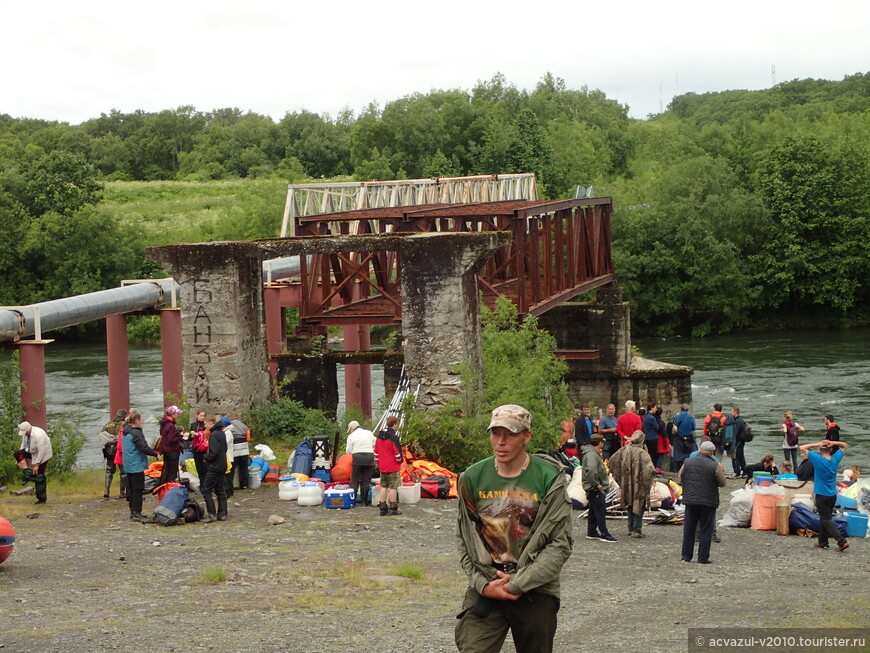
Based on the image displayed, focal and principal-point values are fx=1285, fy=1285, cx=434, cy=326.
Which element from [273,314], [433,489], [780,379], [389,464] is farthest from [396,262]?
[780,379]

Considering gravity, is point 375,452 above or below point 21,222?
below

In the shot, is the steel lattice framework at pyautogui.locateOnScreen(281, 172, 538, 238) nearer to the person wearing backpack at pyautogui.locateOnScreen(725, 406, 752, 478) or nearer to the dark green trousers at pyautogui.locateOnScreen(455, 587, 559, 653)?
the person wearing backpack at pyautogui.locateOnScreen(725, 406, 752, 478)

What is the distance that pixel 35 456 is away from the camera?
1667cm

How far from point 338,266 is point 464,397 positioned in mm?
11512

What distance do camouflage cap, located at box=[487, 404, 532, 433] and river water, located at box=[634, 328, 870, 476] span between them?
21072 millimetres

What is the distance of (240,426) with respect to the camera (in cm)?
1755

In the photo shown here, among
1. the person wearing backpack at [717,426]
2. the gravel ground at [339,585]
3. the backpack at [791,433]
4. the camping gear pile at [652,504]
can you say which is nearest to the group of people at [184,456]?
the gravel ground at [339,585]

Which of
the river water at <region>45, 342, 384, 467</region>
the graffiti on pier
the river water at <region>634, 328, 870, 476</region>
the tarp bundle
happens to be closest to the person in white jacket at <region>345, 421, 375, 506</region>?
the tarp bundle

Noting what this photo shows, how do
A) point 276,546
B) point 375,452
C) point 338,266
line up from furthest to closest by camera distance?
point 338,266 < point 375,452 < point 276,546

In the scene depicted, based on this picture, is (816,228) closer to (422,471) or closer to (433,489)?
(422,471)

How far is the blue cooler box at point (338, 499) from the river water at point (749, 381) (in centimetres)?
1206

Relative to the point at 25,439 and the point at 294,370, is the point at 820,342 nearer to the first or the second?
the point at 294,370

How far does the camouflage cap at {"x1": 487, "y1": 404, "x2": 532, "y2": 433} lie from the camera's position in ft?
20.8

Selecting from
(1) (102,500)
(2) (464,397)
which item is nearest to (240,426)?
(1) (102,500)
